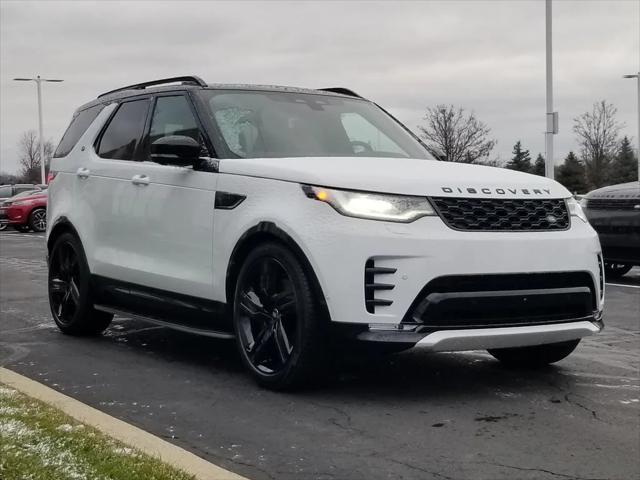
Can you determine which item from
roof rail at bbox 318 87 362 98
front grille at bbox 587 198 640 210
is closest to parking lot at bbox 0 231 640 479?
roof rail at bbox 318 87 362 98

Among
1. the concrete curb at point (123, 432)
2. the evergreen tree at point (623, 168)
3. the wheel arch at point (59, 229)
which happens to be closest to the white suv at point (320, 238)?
the wheel arch at point (59, 229)

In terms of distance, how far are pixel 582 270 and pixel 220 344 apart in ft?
9.37

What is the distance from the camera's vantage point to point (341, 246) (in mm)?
4578

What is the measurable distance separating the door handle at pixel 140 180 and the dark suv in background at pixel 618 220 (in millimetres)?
6586

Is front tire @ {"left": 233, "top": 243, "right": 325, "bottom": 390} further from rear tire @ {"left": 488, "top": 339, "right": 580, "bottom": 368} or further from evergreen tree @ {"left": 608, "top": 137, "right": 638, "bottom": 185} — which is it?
evergreen tree @ {"left": 608, "top": 137, "right": 638, "bottom": 185}

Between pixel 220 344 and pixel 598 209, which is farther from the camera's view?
pixel 598 209

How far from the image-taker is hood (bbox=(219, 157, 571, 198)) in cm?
468

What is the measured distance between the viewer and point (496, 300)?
463 centimetres

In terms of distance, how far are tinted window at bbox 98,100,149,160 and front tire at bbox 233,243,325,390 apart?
6.08 feet

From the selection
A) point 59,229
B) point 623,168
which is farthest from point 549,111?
point 623,168

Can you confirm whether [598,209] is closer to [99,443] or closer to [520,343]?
[520,343]

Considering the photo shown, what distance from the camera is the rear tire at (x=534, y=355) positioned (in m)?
5.65

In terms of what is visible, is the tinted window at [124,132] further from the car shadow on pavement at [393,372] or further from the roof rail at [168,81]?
the car shadow on pavement at [393,372]

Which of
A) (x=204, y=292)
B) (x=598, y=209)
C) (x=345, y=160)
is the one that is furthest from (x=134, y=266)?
(x=598, y=209)
